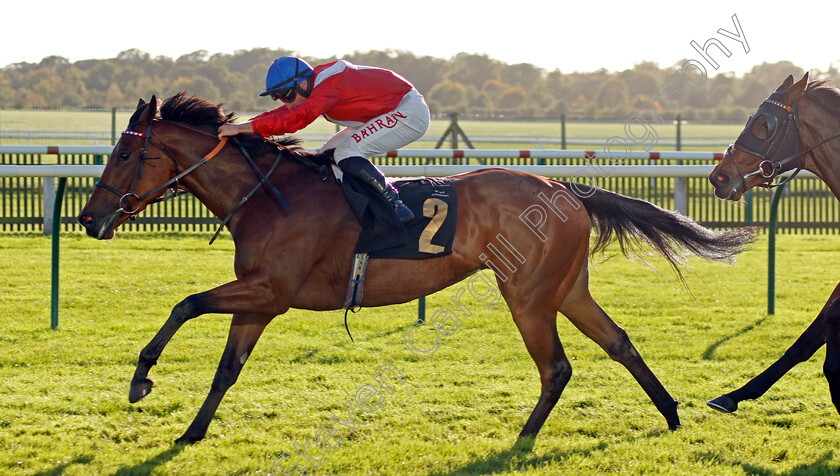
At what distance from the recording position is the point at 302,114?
13.4ft

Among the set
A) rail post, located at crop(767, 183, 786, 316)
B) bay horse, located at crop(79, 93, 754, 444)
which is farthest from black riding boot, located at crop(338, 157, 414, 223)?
rail post, located at crop(767, 183, 786, 316)

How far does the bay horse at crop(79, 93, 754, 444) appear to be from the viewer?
4074mm

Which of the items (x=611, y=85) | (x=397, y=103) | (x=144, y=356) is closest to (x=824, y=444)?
(x=397, y=103)

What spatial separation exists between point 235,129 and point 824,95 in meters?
2.99

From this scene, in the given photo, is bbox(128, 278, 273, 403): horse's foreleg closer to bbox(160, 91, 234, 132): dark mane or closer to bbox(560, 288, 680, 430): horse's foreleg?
bbox(160, 91, 234, 132): dark mane

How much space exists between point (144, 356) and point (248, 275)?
0.58 m

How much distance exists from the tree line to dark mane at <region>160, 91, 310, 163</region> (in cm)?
3960

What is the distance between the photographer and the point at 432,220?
429cm

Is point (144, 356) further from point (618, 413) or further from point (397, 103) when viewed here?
point (618, 413)

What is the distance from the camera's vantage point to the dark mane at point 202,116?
436cm

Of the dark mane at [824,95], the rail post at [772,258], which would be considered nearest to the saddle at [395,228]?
the dark mane at [824,95]

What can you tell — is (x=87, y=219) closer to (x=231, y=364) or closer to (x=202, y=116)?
(x=202, y=116)

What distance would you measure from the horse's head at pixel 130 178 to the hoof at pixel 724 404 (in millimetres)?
2977

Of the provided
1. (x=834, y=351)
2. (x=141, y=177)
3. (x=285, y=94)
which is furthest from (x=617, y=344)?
(x=141, y=177)
